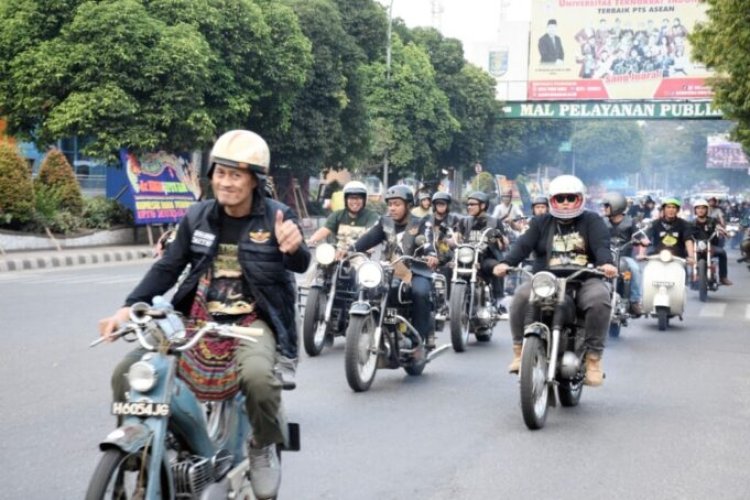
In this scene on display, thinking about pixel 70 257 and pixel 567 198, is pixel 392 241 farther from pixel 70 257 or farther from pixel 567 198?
pixel 70 257

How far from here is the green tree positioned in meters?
21.5

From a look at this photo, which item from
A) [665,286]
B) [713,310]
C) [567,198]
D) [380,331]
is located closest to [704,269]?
[713,310]

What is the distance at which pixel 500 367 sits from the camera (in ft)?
36.2

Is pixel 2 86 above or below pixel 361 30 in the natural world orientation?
below

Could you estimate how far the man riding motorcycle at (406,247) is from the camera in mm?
9781

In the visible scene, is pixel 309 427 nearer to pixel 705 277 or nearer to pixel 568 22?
pixel 705 277

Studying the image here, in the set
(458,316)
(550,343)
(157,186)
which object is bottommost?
(458,316)

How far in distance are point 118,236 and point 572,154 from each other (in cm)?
8044

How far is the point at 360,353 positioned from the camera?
909 centimetres

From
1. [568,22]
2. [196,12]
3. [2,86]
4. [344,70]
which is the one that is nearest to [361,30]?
[344,70]

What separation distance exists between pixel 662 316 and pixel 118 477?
1167 cm

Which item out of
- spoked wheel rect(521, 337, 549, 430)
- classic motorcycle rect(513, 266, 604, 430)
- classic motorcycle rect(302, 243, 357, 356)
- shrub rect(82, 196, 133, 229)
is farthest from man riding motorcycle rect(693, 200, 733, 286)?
shrub rect(82, 196, 133, 229)

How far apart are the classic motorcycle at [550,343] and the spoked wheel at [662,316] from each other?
20.8 feet

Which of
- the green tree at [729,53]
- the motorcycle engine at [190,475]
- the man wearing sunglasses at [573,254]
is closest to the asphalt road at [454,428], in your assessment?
the man wearing sunglasses at [573,254]
